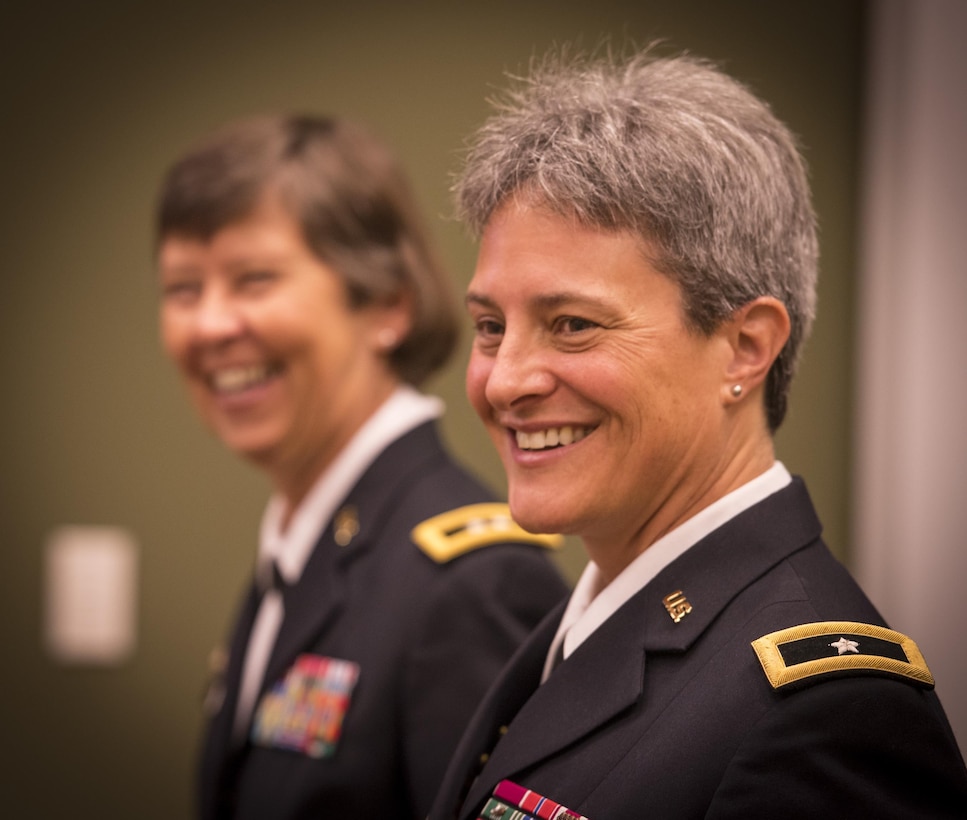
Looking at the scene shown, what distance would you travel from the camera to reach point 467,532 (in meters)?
1.59

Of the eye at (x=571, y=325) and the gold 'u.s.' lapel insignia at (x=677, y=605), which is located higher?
the eye at (x=571, y=325)

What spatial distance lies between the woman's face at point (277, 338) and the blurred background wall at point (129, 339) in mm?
785

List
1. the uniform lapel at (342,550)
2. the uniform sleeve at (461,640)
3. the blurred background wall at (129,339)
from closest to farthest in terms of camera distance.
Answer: the uniform sleeve at (461,640) → the uniform lapel at (342,550) → the blurred background wall at (129,339)

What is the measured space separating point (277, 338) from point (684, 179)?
0.97m

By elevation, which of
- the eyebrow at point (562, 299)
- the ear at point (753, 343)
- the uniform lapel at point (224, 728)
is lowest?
the uniform lapel at point (224, 728)

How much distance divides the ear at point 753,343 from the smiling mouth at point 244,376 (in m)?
0.99

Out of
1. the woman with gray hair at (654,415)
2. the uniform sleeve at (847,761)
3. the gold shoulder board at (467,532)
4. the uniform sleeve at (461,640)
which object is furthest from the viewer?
the gold shoulder board at (467,532)

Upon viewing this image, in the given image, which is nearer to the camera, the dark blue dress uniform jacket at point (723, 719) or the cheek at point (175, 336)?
the dark blue dress uniform jacket at point (723, 719)

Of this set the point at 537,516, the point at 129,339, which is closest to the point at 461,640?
the point at 537,516

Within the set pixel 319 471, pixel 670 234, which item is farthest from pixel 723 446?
pixel 319 471

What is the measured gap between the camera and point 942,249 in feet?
5.66

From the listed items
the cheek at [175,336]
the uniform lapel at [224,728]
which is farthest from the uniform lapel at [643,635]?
the cheek at [175,336]

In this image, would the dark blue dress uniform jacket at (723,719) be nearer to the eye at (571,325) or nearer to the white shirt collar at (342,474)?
the eye at (571,325)

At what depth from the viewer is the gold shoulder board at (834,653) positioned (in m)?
0.89
